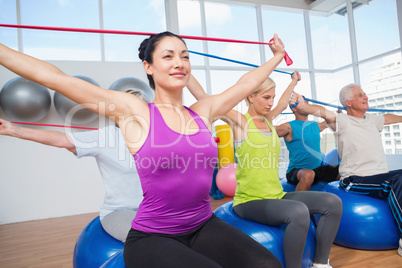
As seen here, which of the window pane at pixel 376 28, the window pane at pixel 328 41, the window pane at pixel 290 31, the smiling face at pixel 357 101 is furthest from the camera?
the window pane at pixel 328 41

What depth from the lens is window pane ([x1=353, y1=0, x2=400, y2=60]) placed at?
233 inches

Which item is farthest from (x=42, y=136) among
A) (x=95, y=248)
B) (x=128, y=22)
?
(x=128, y=22)

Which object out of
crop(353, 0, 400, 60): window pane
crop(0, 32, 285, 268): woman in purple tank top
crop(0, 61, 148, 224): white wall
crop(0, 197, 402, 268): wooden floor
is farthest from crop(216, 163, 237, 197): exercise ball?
crop(353, 0, 400, 60): window pane

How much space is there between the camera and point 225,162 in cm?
479

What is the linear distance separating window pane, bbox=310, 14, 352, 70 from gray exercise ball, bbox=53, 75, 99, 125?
5.39 metres

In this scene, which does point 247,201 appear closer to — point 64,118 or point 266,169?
point 266,169

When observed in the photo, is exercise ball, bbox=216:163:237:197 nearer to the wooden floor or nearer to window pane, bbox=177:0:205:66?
the wooden floor

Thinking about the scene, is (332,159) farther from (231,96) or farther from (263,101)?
(231,96)

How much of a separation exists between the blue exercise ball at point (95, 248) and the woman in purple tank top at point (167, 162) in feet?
1.93

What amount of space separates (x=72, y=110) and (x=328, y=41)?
614 centimetres

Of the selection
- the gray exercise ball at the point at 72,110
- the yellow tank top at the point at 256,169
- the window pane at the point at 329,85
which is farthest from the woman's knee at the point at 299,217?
the window pane at the point at 329,85

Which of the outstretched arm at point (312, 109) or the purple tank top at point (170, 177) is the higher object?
the outstretched arm at point (312, 109)

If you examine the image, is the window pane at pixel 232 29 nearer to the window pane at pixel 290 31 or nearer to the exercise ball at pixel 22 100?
the window pane at pixel 290 31

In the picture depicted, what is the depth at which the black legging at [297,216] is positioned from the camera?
1.51 metres
